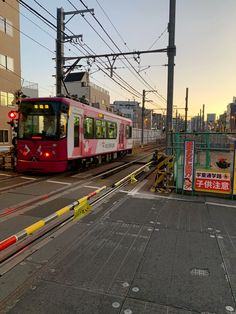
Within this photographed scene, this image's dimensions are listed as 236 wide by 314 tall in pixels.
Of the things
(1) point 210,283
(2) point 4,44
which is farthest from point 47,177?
(2) point 4,44

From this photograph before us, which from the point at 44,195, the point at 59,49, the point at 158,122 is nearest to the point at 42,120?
the point at 44,195

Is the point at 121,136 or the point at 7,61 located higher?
the point at 7,61

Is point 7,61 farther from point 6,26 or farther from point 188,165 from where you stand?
point 188,165

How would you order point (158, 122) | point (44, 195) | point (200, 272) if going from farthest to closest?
1. point (158, 122)
2. point (44, 195)
3. point (200, 272)

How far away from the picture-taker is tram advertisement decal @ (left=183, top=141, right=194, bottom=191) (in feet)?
30.4

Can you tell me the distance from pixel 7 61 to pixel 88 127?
67.3 feet

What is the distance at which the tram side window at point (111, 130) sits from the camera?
18745 mm

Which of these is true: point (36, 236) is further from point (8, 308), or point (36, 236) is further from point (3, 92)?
point (3, 92)

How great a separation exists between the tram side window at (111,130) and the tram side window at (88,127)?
10.2 feet

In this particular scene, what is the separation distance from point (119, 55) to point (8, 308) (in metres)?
15.9

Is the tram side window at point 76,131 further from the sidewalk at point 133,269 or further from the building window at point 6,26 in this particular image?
the building window at point 6,26

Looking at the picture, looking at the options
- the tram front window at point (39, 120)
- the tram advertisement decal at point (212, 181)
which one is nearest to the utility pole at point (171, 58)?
the tram advertisement decal at point (212, 181)

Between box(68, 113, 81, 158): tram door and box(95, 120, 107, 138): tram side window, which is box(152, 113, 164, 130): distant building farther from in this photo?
box(68, 113, 81, 158): tram door

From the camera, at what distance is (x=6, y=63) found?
1191 inches
